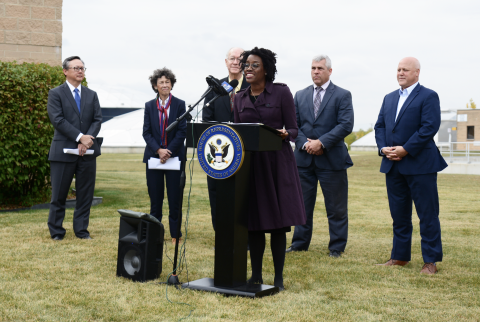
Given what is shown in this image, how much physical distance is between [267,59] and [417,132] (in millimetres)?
1926

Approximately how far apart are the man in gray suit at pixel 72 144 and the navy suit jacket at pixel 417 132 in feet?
13.0

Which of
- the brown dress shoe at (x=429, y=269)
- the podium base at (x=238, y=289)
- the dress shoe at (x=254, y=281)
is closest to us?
the podium base at (x=238, y=289)

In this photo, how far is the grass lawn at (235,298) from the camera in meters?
3.77

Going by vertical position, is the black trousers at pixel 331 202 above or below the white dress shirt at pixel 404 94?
below

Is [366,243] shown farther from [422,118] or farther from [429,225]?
[422,118]

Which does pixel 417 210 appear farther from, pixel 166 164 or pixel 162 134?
pixel 162 134

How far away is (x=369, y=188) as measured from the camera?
599 inches

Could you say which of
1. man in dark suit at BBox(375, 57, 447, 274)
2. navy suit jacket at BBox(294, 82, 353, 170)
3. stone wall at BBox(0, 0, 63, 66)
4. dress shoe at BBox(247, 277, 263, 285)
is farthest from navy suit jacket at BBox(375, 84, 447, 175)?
stone wall at BBox(0, 0, 63, 66)

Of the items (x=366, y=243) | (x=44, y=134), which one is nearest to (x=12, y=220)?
(x=44, y=134)

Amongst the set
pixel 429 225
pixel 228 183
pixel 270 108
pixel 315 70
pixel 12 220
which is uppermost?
pixel 315 70

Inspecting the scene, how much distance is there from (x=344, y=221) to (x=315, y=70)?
75.9 inches

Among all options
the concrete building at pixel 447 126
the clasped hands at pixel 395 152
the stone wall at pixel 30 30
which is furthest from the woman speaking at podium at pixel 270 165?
the concrete building at pixel 447 126

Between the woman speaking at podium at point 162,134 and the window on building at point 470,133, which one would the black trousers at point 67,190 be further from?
the window on building at point 470,133

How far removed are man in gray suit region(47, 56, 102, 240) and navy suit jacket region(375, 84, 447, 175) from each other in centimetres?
395
